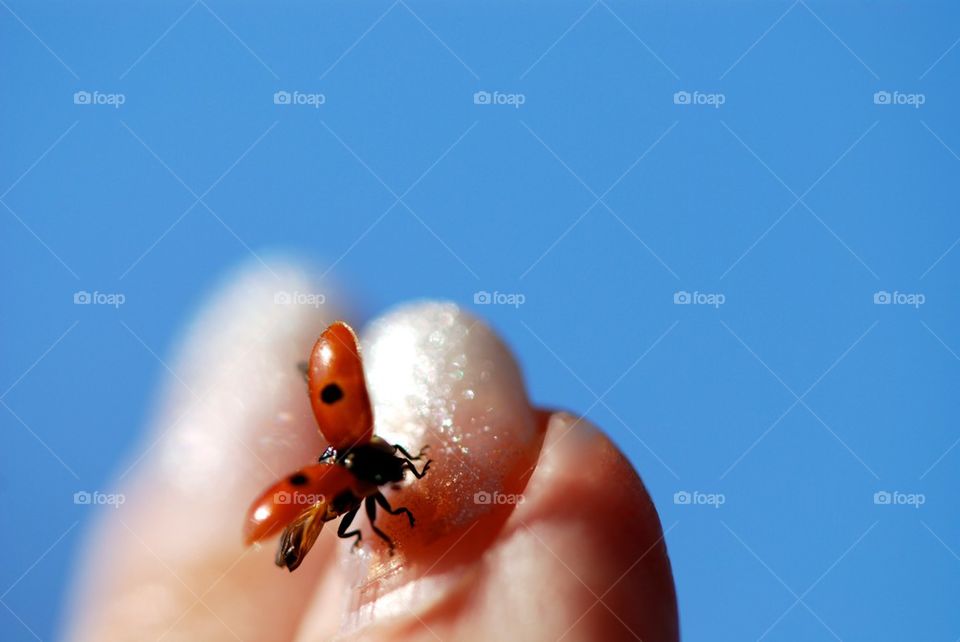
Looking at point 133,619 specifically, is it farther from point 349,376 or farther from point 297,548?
point 349,376

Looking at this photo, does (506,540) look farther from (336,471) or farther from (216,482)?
(216,482)

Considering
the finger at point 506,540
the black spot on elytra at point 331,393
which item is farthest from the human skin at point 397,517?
the black spot on elytra at point 331,393

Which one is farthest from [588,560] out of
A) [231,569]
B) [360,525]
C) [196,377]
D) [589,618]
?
[196,377]

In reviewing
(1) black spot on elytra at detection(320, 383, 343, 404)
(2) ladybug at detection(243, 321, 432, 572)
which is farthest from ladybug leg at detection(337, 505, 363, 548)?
(1) black spot on elytra at detection(320, 383, 343, 404)

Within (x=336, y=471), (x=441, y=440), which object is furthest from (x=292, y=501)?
(x=441, y=440)

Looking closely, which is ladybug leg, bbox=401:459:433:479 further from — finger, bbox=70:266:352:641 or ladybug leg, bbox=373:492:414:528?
finger, bbox=70:266:352:641

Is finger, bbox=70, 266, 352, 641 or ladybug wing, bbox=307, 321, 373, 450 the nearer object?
ladybug wing, bbox=307, 321, 373, 450
